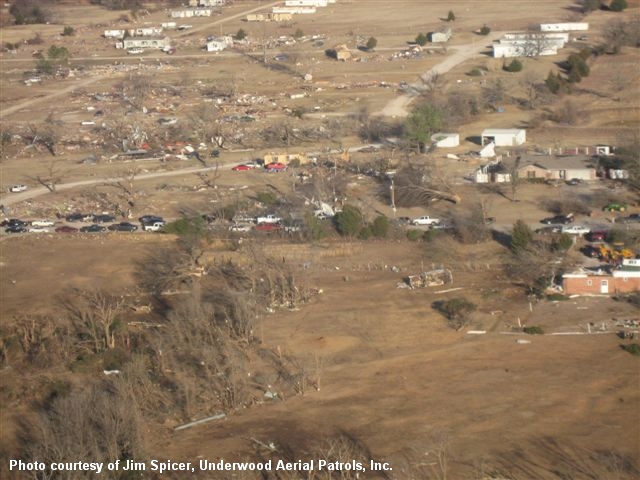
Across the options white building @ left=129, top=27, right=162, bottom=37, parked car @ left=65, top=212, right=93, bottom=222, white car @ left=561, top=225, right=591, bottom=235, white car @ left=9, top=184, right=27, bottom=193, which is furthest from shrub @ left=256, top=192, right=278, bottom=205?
white building @ left=129, top=27, right=162, bottom=37

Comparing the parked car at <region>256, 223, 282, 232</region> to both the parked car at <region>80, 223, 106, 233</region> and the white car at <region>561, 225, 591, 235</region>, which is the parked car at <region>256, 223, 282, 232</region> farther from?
the white car at <region>561, 225, 591, 235</region>

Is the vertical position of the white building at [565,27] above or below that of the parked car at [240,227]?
below

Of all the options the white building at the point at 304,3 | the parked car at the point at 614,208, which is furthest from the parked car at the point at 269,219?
the white building at the point at 304,3

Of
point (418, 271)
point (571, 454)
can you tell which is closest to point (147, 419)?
point (571, 454)

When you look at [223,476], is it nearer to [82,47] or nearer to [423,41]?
[423,41]

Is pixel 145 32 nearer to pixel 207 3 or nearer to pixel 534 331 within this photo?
pixel 207 3

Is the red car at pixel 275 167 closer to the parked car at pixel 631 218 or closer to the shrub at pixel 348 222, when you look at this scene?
the shrub at pixel 348 222
